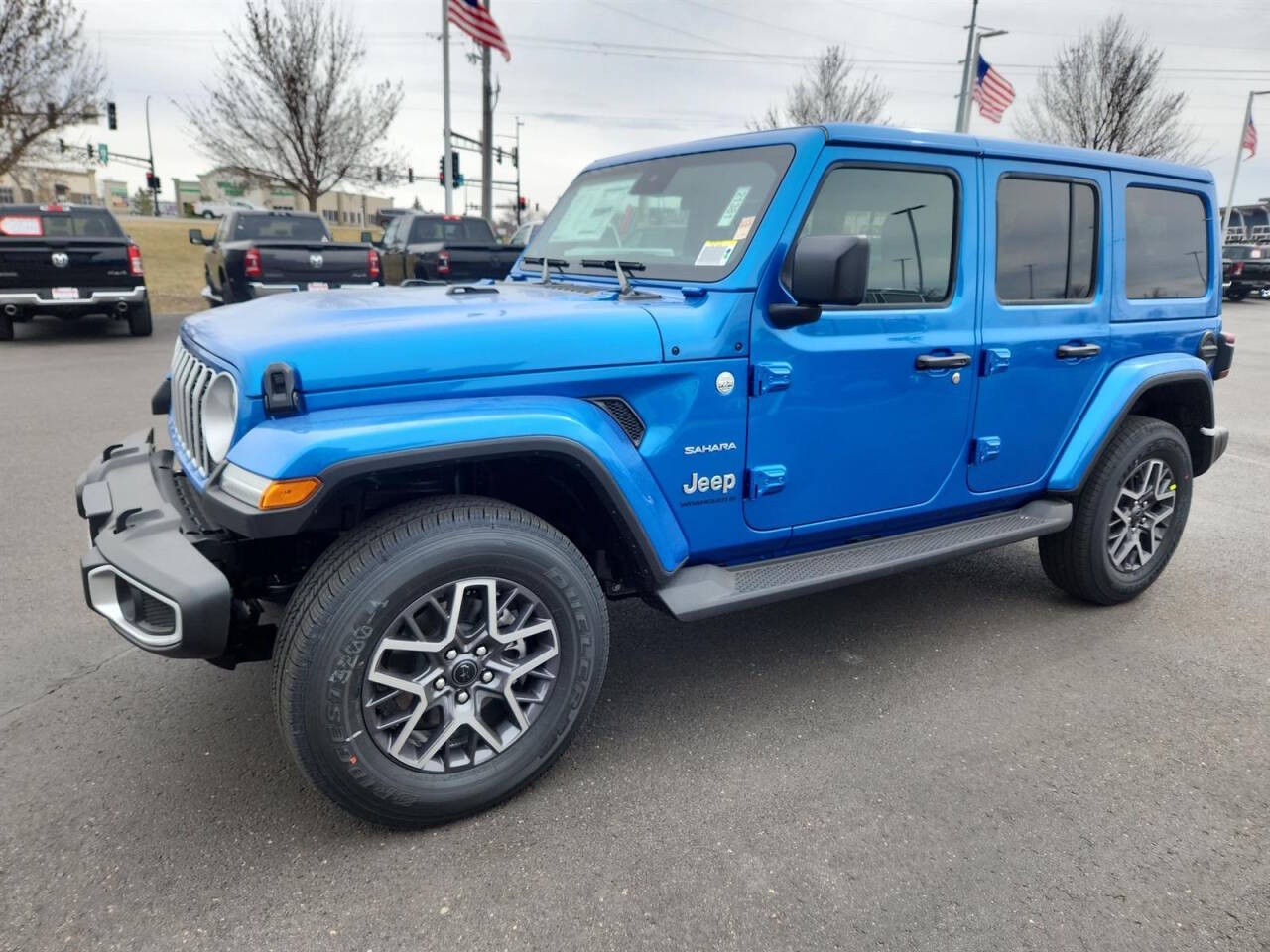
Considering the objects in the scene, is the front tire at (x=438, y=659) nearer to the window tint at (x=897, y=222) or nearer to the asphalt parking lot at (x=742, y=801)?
the asphalt parking lot at (x=742, y=801)

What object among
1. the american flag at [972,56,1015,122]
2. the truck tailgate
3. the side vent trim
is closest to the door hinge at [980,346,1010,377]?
the side vent trim

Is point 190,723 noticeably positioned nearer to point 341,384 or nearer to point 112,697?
point 112,697

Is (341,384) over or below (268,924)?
over

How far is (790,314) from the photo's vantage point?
9.14 ft

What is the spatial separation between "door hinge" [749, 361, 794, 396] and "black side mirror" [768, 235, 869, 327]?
234 mm

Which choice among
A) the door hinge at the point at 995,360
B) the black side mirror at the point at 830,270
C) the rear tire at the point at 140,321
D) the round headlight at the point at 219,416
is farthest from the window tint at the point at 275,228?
the black side mirror at the point at 830,270

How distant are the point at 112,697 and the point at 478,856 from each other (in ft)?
5.37

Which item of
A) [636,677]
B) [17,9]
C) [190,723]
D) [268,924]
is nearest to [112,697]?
[190,723]

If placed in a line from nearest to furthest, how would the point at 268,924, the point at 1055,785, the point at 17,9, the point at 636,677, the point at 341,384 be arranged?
the point at 268,924
the point at 341,384
the point at 1055,785
the point at 636,677
the point at 17,9

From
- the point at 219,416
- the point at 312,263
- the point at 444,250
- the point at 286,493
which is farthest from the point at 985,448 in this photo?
the point at 444,250

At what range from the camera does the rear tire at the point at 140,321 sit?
40.7ft

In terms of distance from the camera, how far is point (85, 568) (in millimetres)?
2336

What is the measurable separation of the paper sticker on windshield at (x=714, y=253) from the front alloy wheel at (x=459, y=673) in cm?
124

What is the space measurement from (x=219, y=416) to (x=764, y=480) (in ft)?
5.38
